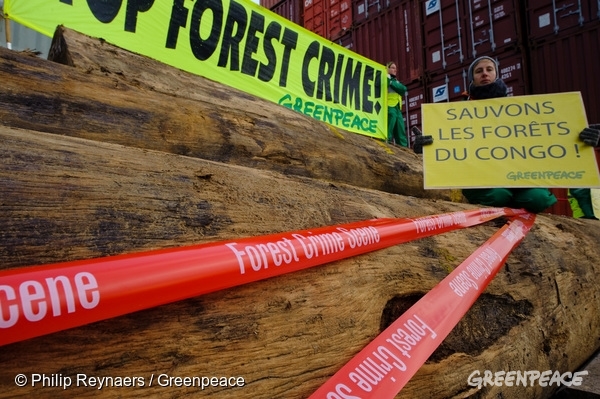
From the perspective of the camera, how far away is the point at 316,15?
1240 cm

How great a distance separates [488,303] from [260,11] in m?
4.26

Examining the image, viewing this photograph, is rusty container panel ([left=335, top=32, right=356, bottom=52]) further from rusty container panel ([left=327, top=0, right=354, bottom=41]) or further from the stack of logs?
the stack of logs

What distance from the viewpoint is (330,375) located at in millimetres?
1088

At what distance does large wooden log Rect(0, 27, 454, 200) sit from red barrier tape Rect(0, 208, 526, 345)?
33.7 inches

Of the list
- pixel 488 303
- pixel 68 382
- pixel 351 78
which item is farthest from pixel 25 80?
pixel 351 78

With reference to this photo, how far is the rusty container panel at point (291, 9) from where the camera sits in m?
13.0

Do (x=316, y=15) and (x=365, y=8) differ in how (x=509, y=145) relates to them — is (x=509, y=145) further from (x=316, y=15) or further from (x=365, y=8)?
(x=316, y=15)

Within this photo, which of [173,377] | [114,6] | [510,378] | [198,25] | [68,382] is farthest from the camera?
[198,25]

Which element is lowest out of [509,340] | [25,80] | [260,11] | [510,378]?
[510,378]

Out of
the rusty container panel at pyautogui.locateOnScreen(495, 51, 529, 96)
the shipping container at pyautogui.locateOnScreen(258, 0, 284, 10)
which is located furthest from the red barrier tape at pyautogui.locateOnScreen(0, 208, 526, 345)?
the shipping container at pyautogui.locateOnScreen(258, 0, 284, 10)

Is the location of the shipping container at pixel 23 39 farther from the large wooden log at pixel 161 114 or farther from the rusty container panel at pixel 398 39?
the rusty container panel at pixel 398 39

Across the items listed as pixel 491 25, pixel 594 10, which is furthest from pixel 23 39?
pixel 594 10

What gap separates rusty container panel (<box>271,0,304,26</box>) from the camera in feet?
42.7

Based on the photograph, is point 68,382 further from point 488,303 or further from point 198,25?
point 198,25
